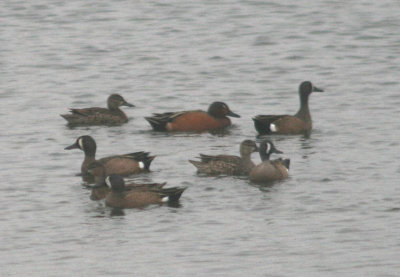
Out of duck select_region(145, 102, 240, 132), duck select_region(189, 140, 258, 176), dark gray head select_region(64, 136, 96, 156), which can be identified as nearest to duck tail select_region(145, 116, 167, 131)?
duck select_region(145, 102, 240, 132)

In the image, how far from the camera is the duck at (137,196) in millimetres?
18094

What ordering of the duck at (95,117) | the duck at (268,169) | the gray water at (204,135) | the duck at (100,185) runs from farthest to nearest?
the duck at (95,117) < the duck at (268,169) < the duck at (100,185) < the gray water at (204,135)

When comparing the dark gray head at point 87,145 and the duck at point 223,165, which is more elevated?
the dark gray head at point 87,145

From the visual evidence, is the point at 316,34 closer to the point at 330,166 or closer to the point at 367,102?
the point at 367,102

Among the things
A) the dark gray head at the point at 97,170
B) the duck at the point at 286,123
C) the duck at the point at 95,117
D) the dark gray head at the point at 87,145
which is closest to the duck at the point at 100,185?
the dark gray head at the point at 97,170

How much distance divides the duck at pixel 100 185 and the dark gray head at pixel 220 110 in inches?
180

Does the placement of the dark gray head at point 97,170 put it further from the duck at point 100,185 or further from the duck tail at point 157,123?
the duck tail at point 157,123

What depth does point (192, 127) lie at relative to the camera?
23.8 metres

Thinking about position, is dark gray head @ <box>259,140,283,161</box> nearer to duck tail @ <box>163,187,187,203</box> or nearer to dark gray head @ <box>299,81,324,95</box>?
duck tail @ <box>163,187,187,203</box>

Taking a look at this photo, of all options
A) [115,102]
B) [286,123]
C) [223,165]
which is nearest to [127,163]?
[223,165]

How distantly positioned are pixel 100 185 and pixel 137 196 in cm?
85

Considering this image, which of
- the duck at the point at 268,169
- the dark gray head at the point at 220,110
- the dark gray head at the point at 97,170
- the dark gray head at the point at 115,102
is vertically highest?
the dark gray head at the point at 115,102

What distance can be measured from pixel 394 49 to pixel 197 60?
440cm

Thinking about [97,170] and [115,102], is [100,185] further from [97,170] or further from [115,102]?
[115,102]
